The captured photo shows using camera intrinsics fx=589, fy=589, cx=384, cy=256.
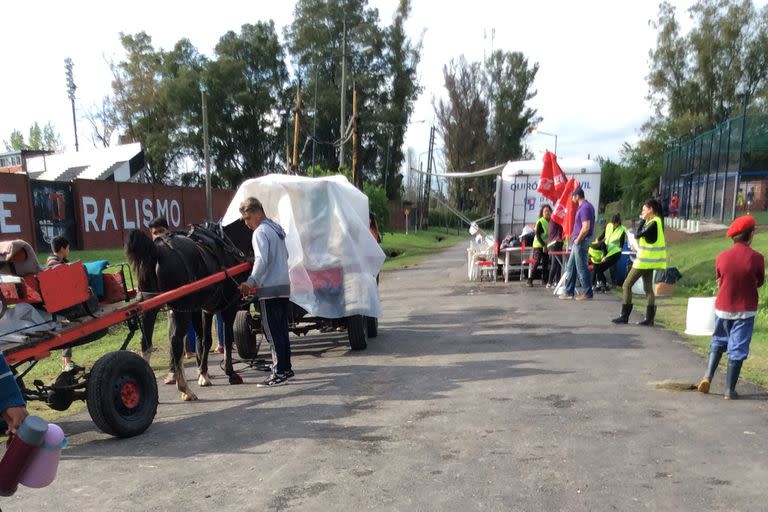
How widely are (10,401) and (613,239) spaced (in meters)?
11.1

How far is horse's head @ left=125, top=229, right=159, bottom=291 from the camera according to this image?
17.5 ft

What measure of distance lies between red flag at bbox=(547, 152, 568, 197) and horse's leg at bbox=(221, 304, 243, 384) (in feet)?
28.7

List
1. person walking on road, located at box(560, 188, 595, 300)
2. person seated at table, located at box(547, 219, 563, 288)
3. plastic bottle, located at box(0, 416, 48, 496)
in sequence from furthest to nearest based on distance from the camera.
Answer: person seated at table, located at box(547, 219, 563, 288), person walking on road, located at box(560, 188, 595, 300), plastic bottle, located at box(0, 416, 48, 496)

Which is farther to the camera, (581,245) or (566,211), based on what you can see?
(566,211)

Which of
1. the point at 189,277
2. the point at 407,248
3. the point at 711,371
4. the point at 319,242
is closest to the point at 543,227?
the point at 319,242

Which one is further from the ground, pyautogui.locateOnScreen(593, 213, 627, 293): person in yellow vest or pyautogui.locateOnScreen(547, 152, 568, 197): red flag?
pyautogui.locateOnScreen(547, 152, 568, 197): red flag

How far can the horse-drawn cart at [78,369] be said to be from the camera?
4.39 metres

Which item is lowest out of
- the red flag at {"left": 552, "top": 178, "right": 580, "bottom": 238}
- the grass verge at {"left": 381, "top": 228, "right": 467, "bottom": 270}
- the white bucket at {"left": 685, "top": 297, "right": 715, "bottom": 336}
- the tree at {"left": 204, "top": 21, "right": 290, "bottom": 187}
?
the grass verge at {"left": 381, "top": 228, "right": 467, "bottom": 270}

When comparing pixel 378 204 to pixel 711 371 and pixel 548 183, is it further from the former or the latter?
pixel 711 371

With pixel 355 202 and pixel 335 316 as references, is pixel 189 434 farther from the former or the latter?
pixel 355 202

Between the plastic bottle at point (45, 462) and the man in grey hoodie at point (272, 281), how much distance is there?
12.3ft

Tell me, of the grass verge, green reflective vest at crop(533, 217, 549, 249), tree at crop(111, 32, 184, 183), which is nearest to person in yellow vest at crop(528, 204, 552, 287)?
green reflective vest at crop(533, 217, 549, 249)

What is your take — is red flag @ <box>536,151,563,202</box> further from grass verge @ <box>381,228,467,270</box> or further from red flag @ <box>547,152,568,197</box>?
grass verge @ <box>381,228,467,270</box>

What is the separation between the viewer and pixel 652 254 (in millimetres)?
8406
